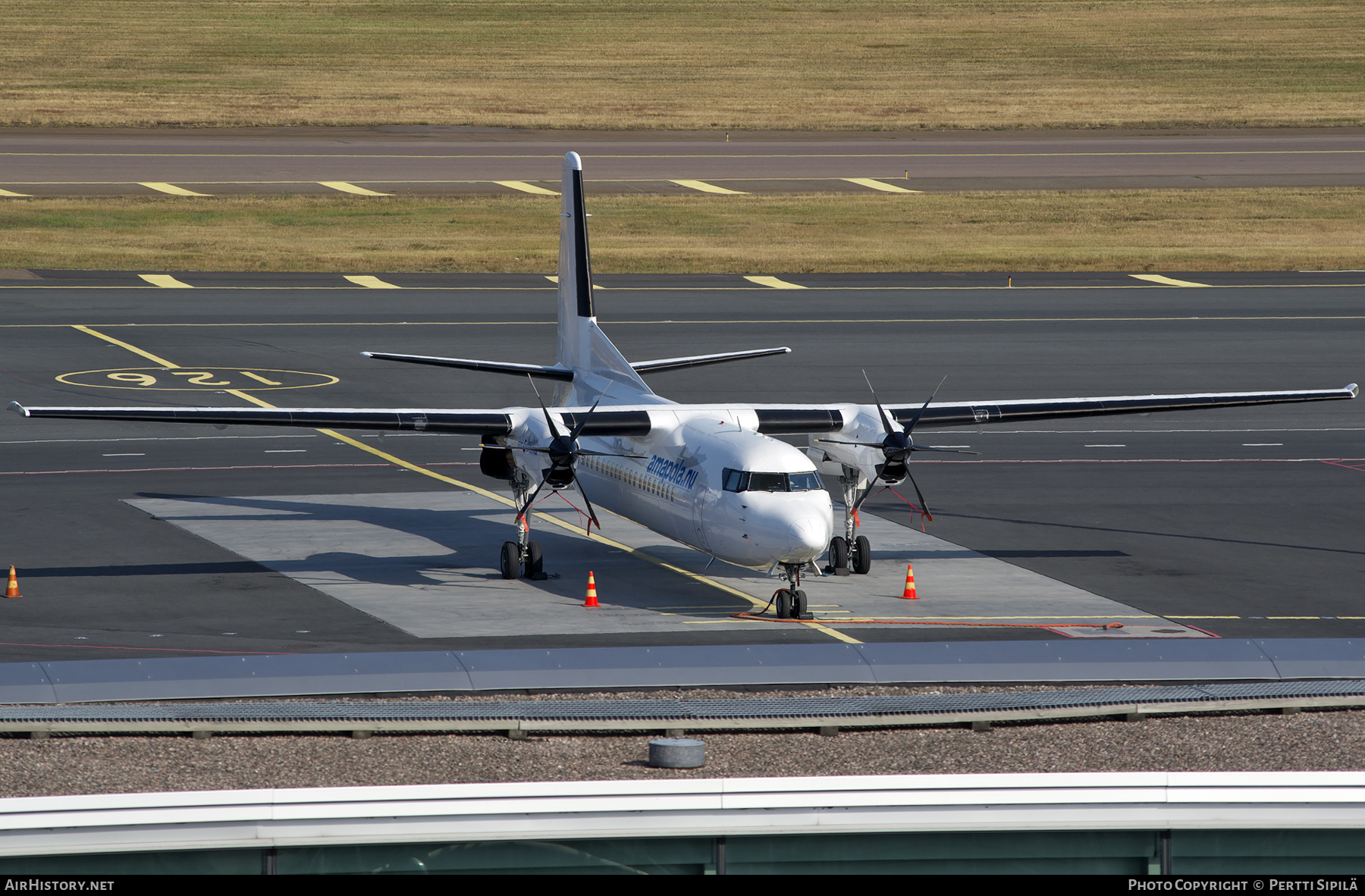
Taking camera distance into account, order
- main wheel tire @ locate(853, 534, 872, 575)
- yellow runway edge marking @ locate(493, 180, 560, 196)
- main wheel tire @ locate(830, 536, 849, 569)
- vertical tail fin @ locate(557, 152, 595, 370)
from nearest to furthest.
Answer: main wheel tire @ locate(853, 534, 872, 575) < main wheel tire @ locate(830, 536, 849, 569) < vertical tail fin @ locate(557, 152, 595, 370) < yellow runway edge marking @ locate(493, 180, 560, 196)

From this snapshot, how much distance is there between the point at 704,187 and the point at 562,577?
65.5m

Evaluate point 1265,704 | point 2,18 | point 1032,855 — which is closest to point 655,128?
point 2,18

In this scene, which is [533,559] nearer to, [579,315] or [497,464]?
[497,464]

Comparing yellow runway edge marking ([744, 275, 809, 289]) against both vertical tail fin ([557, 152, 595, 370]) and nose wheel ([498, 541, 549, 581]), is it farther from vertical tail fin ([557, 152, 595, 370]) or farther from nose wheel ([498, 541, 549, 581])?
nose wheel ([498, 541, 549, 581])

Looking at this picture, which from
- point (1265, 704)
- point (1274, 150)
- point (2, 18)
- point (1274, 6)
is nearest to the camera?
point (1265, 704)

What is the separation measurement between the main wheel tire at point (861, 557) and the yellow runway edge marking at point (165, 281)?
48780mm

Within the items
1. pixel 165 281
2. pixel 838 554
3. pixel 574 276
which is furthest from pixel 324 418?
pixel 165 281

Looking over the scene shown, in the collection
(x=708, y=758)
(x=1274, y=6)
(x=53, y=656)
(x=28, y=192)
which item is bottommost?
(x=53, y=656)

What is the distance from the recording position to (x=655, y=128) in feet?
380

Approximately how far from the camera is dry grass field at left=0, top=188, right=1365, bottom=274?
83.8 m

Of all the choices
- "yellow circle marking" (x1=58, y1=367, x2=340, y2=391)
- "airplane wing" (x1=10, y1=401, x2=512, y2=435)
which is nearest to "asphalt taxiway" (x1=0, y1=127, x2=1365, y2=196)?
"yellow circle marking" (x1=58, y1=367, x2=340, y2=391)

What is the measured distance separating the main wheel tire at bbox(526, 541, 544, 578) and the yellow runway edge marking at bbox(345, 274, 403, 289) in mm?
44125

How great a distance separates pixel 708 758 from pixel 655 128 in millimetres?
101529

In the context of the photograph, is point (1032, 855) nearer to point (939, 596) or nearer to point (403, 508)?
point (939, 596)
